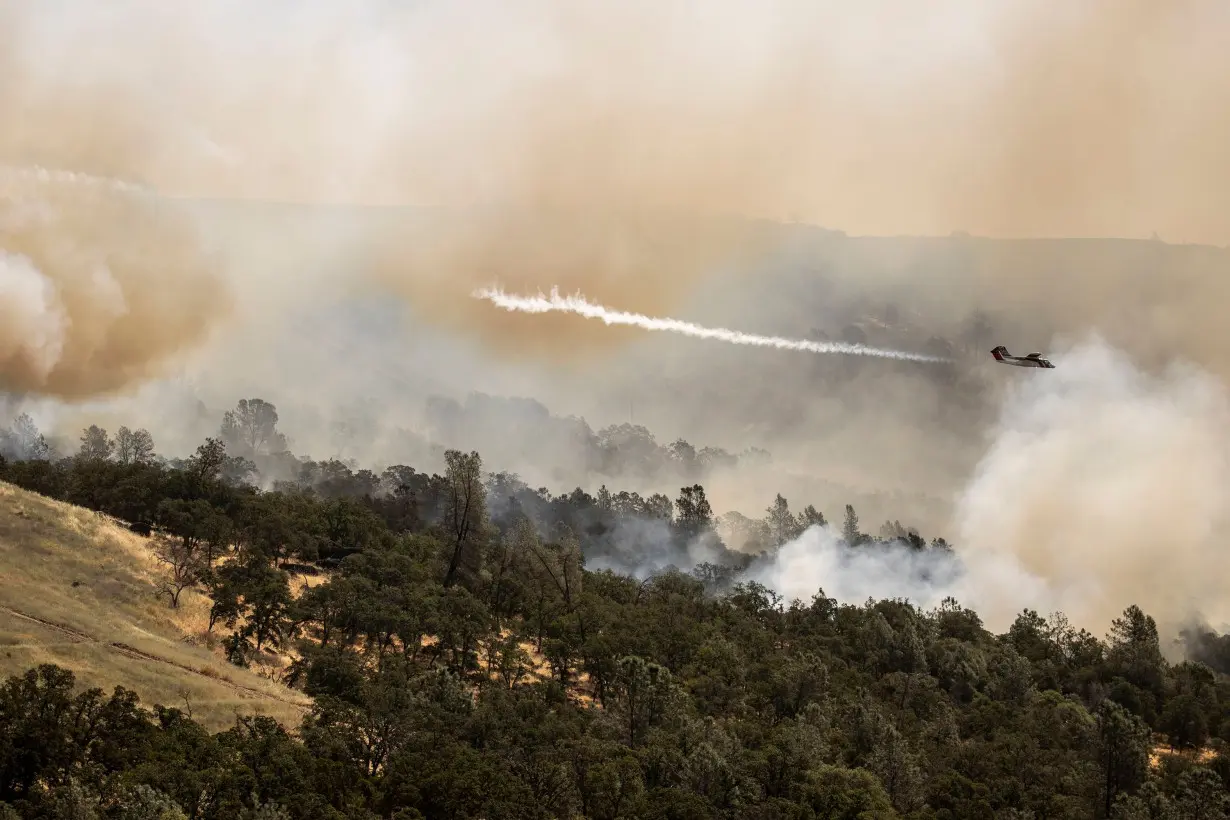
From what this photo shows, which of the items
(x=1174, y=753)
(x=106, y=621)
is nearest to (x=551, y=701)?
(x=106, y=621)

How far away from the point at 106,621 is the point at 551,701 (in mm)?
44392

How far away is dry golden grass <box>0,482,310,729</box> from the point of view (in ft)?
265

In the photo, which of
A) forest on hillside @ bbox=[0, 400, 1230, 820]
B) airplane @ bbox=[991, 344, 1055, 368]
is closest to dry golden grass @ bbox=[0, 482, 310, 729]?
forest on hillside @ bbox=[0, 400, 1230, 820]

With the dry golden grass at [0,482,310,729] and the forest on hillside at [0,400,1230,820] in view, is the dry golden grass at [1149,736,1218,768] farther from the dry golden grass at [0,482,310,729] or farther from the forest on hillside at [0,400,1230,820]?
the dry golden grass at [0,482,310,729]

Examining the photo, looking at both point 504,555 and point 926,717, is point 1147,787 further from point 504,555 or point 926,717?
point 504,555

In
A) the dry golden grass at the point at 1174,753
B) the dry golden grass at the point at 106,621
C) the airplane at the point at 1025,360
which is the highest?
the airplane at the point at 1025,360

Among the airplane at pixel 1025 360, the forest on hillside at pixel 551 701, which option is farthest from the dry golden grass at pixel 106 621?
the airplane at pixel 1025 360

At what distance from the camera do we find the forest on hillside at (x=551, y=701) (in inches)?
2635

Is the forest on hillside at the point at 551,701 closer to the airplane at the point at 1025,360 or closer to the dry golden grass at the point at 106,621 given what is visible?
the dry golden grass at the point at 106,621

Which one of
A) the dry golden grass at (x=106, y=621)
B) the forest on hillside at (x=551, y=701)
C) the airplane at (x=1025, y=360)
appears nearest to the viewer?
the forest on hillside at (x=551, y=701)

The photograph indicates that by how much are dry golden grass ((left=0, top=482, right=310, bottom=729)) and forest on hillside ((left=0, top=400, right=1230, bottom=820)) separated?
2.83 meters

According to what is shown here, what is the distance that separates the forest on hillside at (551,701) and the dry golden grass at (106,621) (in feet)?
9.28

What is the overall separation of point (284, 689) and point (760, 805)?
45.5 m

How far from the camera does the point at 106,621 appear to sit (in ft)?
306
